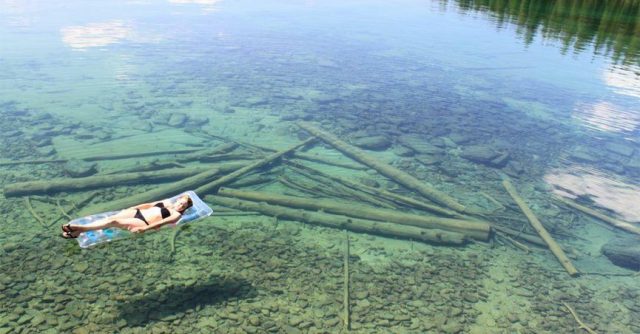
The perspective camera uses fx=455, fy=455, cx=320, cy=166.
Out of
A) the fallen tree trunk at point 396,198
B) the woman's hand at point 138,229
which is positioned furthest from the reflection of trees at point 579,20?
the woman's hand at point 138,229

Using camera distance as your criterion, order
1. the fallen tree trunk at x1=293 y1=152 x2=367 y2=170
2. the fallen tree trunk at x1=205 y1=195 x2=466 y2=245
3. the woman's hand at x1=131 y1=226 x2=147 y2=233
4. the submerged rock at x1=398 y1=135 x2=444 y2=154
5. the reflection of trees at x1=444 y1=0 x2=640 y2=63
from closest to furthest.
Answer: the woman's hand at x1=131 y1=226 x2=147 y2=233 < the fallen tree trunk at x1=205 y1=195 x2=466 y2=245 < the fallen tree trunk at x1=293 y1=152 x2=367 y2=170 < the submerged rock at x1=398 y1=135 x2=444 y2=154 < the reflection of trees at x1=444 y1=0 x2=640 y2=63

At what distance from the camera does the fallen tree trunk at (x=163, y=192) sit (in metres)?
13.8

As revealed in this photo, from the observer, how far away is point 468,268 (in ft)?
41.6

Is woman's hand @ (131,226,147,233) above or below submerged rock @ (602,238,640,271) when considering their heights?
above

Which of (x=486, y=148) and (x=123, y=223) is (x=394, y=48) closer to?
(x=486, y=148)

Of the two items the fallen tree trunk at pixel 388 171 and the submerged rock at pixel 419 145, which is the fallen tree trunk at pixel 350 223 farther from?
the submerged rock at pixel 419 145

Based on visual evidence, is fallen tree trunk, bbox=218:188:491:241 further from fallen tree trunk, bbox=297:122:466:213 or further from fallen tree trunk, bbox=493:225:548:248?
fallen tree trunk, bbox=297:122:466:213

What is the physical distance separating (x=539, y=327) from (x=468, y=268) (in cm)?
241

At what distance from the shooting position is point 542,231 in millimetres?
14250

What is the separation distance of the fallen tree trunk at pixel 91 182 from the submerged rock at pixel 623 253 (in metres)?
13.3

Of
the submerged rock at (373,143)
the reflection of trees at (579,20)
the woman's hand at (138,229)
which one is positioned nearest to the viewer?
the woman's hand at (138,229)

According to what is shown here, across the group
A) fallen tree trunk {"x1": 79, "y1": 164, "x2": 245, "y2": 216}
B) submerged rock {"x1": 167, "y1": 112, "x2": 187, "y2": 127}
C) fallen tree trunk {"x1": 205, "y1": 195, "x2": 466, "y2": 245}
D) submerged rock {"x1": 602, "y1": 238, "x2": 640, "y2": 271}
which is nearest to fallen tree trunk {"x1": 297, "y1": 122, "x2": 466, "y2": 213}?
fallen tree trunk {"x1": 205, "y1": 195, "x2": 466, "y2": 245}

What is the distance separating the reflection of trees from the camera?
1678 inches

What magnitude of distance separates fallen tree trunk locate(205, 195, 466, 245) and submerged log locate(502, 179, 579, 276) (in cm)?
258
